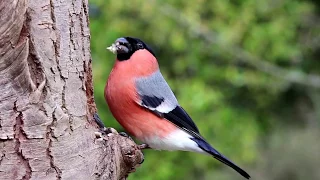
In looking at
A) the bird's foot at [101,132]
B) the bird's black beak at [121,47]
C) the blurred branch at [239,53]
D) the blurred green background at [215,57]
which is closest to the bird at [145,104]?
the bird's black beak at [121,47]

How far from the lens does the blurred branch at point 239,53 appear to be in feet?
17.6

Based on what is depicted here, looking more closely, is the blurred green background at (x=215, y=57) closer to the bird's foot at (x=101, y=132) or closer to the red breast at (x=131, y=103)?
the red breast at (x=131, y=103)

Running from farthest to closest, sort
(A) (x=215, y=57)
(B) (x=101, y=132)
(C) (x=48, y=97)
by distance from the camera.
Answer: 1. (A) (x=215, y=57)
2. (B) (x=101, y=132)
3. (C) (x=48, y=97)

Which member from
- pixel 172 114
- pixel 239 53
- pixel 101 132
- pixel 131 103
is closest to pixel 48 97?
pixel 101 132

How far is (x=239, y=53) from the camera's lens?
5715 millimetres

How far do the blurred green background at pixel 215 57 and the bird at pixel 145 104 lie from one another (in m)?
1.75

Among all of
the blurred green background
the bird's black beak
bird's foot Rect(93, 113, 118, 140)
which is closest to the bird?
the bird's black beak

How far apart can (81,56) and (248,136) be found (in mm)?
3427

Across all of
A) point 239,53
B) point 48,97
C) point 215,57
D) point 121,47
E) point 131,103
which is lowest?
point 48,97

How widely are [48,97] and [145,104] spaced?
0.98 meters

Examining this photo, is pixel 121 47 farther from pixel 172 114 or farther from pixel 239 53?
pixel 239 53

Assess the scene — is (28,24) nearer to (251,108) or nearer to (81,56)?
(81,56)

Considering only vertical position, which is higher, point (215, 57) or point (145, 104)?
point (215, 57)

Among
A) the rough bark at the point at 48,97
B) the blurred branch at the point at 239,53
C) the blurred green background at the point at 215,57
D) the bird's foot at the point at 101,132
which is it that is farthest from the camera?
the blurred branch at the point at 239,53
